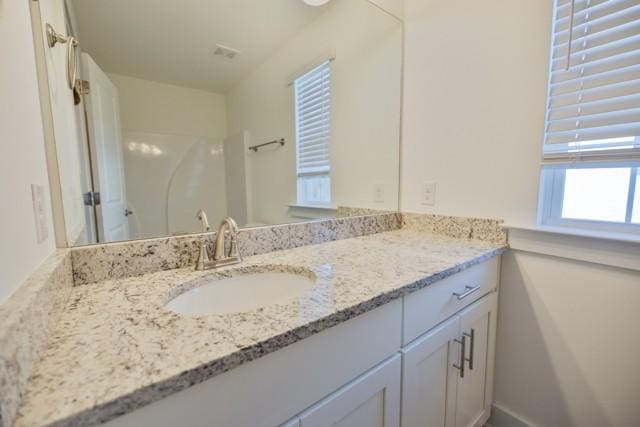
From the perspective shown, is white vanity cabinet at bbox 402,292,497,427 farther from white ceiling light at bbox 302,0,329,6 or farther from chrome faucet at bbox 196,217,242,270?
white ceiling light at bbox 302,0,329,6

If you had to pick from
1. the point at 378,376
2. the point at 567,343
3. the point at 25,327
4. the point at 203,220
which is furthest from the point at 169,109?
the point at 567,343

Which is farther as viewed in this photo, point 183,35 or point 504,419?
point 504,419

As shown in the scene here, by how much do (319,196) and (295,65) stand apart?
0.57 meters

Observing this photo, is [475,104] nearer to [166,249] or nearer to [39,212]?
[166,249]

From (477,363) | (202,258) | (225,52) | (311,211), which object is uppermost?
(225,52)

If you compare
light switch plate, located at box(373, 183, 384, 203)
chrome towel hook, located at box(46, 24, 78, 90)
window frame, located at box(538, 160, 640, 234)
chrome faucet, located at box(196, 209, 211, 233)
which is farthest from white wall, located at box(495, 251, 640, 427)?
chrome towel hook, located at box(46, 24, 78, 90)

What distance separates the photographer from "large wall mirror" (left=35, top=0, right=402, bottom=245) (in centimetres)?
78

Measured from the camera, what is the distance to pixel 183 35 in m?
0.92

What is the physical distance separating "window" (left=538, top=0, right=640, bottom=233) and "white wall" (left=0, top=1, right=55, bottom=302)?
1419mm

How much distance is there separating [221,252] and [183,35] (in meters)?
0.71

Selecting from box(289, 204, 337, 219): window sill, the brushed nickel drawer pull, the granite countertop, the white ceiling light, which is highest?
the white ceiling light

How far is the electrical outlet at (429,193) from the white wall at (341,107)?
0.16m

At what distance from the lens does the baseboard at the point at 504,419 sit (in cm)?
114

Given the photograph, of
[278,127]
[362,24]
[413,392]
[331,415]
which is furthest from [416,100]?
[331,415]
